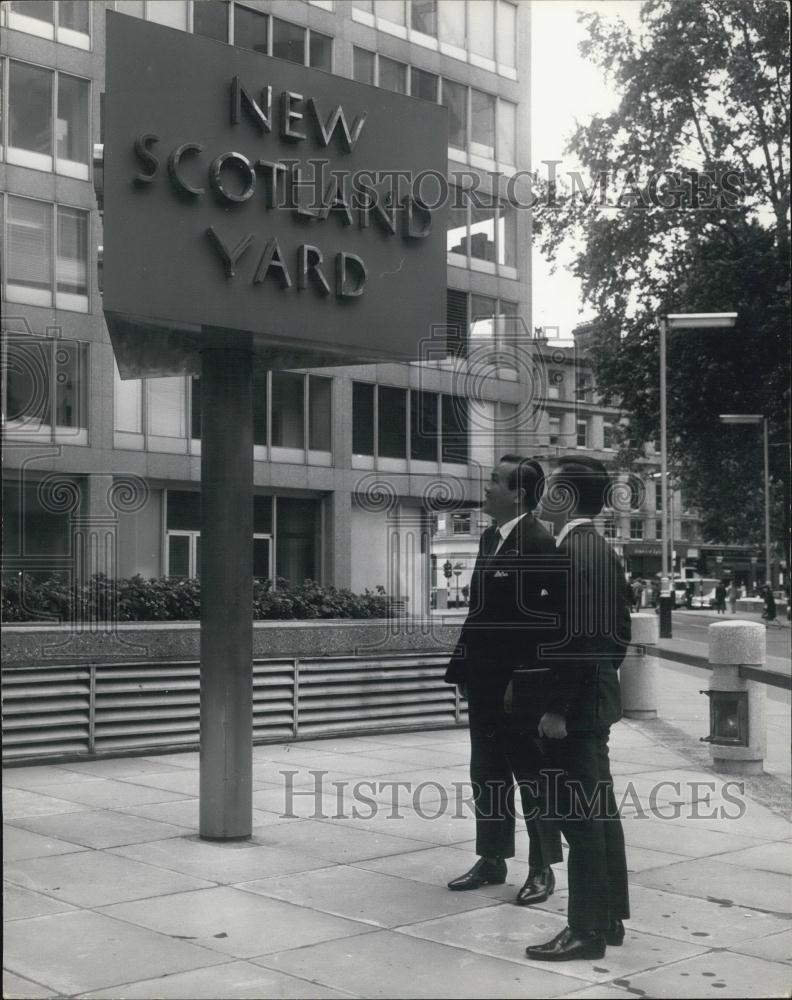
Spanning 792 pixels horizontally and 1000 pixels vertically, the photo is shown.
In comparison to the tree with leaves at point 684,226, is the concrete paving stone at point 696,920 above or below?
below

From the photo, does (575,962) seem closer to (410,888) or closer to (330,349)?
(410,888)

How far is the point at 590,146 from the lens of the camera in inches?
1085

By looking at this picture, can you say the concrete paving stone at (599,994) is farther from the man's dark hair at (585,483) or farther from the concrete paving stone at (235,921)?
the man's dark hair at (585,483)

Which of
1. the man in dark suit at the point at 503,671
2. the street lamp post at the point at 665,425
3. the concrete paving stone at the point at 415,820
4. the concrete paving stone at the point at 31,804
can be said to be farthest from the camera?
the street lamp post at the point at 665,425

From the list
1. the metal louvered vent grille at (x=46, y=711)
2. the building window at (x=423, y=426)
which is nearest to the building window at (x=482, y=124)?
the building window at (x=423, y=426)

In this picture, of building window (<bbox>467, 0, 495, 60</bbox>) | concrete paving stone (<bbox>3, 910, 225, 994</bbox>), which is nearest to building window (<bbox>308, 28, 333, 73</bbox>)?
building window (<bbox>467, 0, 495, 60</bbox>)

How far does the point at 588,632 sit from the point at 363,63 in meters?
31.3

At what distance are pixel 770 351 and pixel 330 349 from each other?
1057 inches

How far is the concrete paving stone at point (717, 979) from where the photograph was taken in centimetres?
412

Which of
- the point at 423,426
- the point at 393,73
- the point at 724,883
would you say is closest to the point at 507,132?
the point at 393,73

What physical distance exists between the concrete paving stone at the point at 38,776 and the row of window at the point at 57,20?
74.4 ft

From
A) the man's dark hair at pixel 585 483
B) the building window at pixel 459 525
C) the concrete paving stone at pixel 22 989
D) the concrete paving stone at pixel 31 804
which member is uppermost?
the building window at pixel 459 525

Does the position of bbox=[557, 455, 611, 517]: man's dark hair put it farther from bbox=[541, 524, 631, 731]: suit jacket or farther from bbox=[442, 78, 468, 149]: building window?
bbox=[442, 78, 468, 149]: building window

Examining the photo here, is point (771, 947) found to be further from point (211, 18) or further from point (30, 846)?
point (211, 18)
